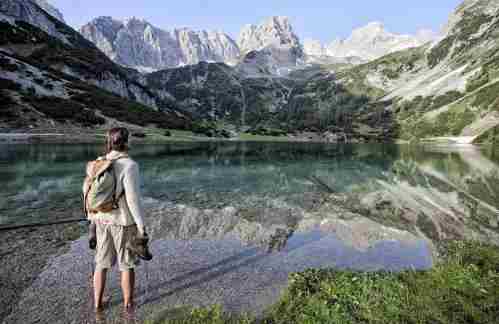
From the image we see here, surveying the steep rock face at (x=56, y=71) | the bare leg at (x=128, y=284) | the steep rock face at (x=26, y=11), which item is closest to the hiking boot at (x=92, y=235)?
the bare leg at (x=128, y=284)

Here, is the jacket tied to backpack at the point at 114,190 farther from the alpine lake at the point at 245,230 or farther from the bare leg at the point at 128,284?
the alpine lake at the point at 245,230

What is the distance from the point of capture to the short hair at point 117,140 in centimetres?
630

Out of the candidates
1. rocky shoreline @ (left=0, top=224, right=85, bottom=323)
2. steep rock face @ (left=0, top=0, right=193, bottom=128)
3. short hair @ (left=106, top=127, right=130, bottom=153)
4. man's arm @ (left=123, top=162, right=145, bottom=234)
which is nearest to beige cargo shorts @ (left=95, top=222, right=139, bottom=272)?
man's arm @ (left=123, top=162, right=145, bottom=234)

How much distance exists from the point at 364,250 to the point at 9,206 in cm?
1835

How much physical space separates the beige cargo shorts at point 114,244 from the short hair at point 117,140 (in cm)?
165

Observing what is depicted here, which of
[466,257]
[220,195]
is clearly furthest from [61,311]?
[220,195]

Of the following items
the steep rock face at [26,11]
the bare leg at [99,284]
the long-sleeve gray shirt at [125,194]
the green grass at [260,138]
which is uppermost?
the steep rock face at [26,11]

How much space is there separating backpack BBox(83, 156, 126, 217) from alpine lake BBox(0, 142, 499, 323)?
2.59m

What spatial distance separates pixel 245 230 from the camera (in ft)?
45.8

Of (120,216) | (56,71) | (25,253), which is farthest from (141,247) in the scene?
(56,71)

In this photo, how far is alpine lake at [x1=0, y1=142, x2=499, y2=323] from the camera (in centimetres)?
802

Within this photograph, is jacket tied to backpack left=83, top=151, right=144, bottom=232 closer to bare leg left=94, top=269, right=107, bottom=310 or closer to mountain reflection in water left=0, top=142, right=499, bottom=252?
bare leg left=94, top=269, right=107, bottom=310

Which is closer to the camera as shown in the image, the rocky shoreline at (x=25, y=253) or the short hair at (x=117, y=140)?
the short hair at (x=117, y=140)

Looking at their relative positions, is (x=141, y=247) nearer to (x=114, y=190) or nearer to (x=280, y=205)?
(x=114, y=190)
